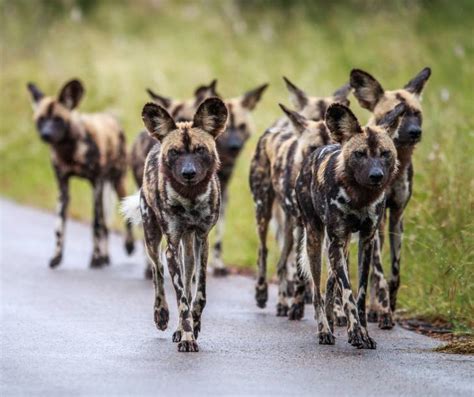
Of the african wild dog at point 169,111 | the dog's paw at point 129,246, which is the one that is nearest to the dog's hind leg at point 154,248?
the african wild dog at point 169,111

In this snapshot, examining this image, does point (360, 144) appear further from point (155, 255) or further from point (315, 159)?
point (155, 255)

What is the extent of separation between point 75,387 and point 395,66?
8.63 m

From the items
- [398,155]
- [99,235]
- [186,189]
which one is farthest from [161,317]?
[99,235]

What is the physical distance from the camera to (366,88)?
7.57 m

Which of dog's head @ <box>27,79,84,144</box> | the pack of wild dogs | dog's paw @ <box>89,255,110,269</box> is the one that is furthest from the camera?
dog's head @ <box>27,79,84,144</box>

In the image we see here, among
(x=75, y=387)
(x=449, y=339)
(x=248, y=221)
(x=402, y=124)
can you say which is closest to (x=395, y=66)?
(x=248, y=221)

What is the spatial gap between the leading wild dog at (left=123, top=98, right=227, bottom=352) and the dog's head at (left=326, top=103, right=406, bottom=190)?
578 millimetres

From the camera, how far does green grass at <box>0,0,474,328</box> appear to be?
7.88 m

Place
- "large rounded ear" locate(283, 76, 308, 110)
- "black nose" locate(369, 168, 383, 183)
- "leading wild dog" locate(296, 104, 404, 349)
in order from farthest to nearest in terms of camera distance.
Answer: "large rounded ear" locate(283, 76, 308, 110), "leading wild dog" locate(296, 104, 404, 349), "black nose" locate(369, 168, 383, 183)

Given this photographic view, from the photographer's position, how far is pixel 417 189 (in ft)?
27.9

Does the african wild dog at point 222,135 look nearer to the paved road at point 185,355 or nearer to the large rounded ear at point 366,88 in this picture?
the paved road at point 185,355

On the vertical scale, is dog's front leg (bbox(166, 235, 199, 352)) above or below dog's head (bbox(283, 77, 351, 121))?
below

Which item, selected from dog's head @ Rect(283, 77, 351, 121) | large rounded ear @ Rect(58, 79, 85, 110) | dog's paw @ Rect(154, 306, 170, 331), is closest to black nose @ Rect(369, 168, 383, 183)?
dog's paw @ Rect(154, 306, 170, 331)

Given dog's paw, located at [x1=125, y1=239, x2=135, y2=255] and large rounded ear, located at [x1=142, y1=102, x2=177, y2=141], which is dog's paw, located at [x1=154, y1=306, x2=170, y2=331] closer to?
large rounded ear, located at [x1=142, y1=102, x2=177, y2=141]
